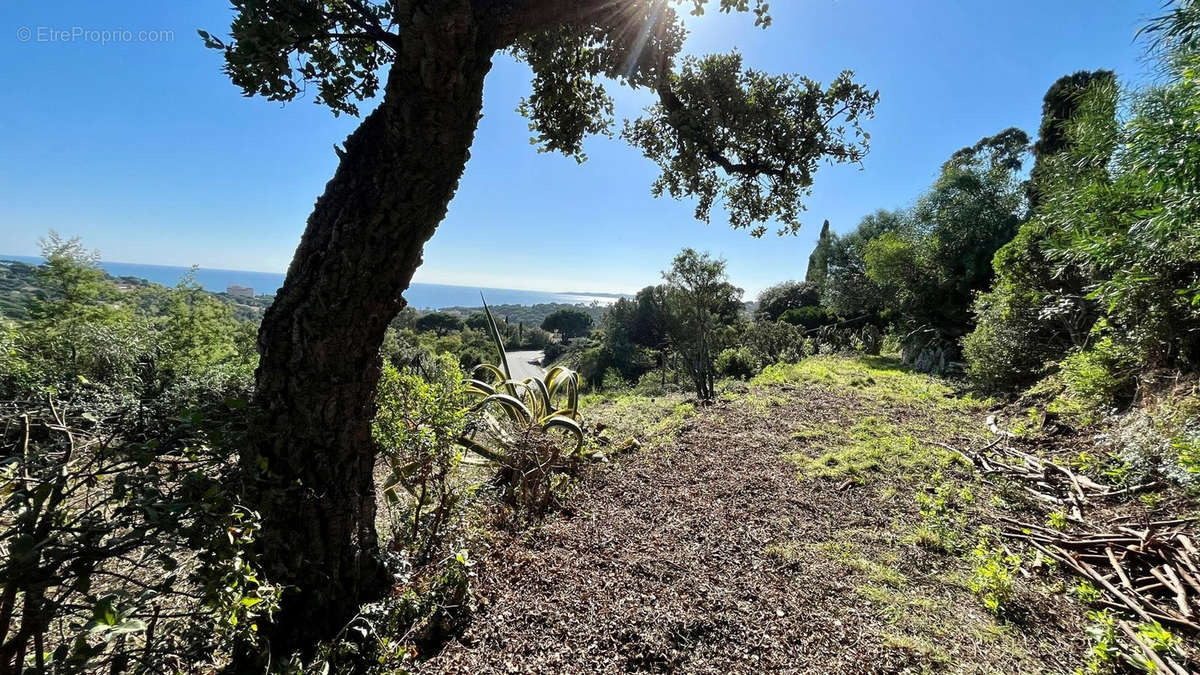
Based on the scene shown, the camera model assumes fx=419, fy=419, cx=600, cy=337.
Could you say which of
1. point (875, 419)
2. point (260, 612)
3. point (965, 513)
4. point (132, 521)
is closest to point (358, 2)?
point (132, 521)

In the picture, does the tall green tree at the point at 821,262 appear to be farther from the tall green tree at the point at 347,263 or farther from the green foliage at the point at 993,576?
the tall green tree at the point at 347,263

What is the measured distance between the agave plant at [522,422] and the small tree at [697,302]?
461 centimetres

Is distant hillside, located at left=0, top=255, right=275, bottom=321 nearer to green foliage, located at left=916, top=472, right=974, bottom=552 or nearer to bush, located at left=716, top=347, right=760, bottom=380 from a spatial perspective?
green foliage, located at left=916, top=472, right=974, bottom=552

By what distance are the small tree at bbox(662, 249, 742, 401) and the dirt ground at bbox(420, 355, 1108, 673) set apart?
4.63 meters

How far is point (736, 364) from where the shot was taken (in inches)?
517

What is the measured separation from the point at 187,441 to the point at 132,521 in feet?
0.82

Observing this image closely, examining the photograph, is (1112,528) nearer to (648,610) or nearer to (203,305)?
(648,610)

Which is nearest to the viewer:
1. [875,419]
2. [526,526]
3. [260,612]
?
[260,612]

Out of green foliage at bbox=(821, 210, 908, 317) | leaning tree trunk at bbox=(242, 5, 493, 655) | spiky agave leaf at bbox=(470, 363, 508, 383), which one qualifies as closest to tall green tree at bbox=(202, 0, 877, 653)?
leaning tree trunk at bbox=(242, 5, 493, 655)

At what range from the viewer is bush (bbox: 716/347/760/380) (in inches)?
511

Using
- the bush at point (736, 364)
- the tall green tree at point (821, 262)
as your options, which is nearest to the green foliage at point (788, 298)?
the tall green tree at point (821, 262)

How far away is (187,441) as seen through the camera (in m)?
1.24

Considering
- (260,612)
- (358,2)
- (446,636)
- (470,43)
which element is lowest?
(446,636)

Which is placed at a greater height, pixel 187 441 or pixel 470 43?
pixel 470 43
